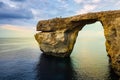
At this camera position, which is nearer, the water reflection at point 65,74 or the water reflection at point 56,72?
the water reflection at point 65,74

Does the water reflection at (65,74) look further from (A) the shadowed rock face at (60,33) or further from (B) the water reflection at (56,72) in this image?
(A) the shadowed rock face at (60,33)

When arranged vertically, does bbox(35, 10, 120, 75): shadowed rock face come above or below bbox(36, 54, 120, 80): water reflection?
above

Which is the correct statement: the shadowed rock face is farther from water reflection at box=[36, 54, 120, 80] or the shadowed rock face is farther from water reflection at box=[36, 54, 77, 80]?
water reflection at box=[36, 54, 120, 80]

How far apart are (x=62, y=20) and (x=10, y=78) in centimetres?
2778

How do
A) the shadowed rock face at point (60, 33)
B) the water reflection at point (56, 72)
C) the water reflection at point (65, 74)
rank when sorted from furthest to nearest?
the shadowed rock face at point (60, 33)
the water reflection at point (56, 72)
the water reflection at point (65, 74)

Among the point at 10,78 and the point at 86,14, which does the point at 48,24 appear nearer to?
the point at 86,14

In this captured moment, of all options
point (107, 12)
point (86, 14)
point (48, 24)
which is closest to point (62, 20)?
point (48, 24)

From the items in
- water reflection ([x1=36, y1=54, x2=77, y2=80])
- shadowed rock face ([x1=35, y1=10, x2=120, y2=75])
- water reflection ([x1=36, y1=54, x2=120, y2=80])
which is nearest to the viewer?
water reflection ([x1=36, y1=54, x2=120, y2=80])

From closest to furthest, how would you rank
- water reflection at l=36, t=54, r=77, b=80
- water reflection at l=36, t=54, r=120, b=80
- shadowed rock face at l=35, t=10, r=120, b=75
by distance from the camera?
water reflection at l=36, t=54, r=120, b=80
water reflection at l=36, t=54, r=77, b=80
shadowed rock face at l=35, t=10, r=120, b=75

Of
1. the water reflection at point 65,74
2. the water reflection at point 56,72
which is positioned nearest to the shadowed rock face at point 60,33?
the water reflection at point 56,72

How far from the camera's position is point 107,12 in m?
42.5

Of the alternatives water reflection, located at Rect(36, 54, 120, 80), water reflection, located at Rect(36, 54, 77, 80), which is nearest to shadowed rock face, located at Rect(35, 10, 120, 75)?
water reflection, located at Rect(36, 54, 77, 80)

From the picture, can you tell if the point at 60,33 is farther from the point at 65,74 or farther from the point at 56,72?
the point at 65,74

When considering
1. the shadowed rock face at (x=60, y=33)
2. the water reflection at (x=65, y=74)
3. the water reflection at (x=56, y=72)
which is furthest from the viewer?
the shadowed rock face at (x=60, y=33)
